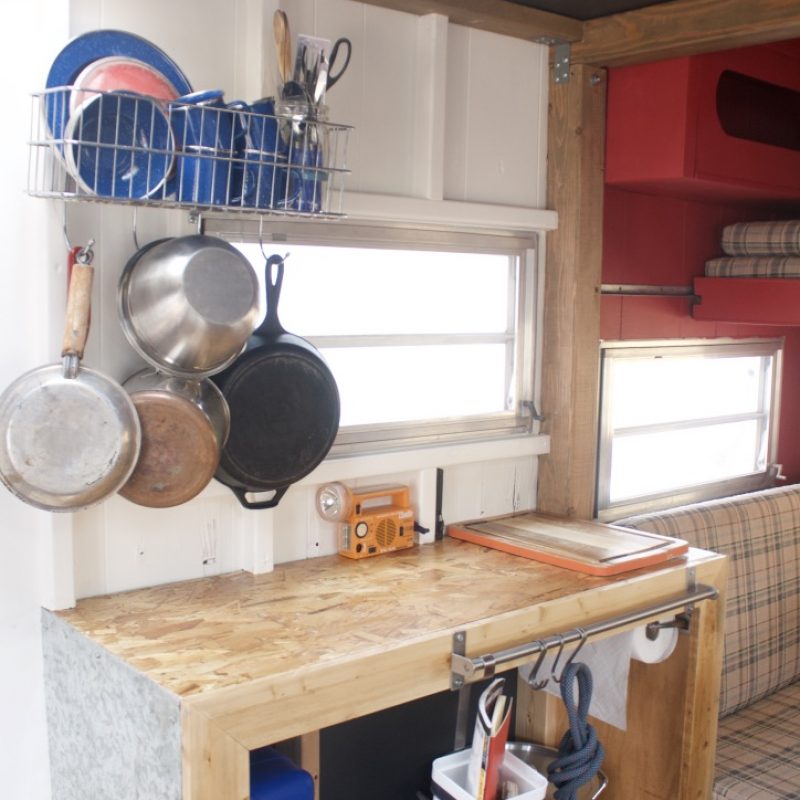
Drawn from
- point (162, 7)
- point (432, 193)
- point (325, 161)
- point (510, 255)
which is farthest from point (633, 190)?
point (162, 7)

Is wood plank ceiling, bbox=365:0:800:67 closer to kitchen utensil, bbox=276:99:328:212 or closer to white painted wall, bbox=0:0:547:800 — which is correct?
white painted wall, bbox=0:0:547:800

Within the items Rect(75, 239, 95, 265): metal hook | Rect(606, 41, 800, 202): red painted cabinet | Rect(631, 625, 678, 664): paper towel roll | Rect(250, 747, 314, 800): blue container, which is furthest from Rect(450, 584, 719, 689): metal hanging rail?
Rect(606, 41, 800, 202): red painted cabinet

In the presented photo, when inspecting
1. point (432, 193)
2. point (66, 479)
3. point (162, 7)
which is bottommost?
point (66, 479)

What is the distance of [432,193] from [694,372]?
1.33m

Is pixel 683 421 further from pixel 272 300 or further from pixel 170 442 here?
pixel 170 442

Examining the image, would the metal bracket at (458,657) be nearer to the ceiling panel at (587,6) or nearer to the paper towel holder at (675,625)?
the paper towel holder at (675,625)

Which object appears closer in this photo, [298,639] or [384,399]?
[298,639]

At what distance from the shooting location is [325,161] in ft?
6.94

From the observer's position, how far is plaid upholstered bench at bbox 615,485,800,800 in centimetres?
282

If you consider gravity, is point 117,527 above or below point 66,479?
below

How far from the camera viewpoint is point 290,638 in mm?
1941

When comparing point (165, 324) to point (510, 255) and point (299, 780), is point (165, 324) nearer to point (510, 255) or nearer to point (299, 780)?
point (299, 780)

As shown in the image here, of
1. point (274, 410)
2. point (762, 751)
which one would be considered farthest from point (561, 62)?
point (762, 751)

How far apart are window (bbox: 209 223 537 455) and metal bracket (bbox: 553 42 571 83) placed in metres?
0.44
